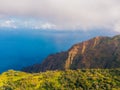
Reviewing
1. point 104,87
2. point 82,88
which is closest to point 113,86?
point 104,87

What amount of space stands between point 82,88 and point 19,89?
41625mm

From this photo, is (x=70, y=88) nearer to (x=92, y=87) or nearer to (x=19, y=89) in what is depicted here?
(x=92, y=87)

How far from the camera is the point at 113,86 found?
19850 centimetres

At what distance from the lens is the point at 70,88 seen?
19900 cm

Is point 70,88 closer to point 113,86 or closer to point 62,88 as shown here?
point 62,88

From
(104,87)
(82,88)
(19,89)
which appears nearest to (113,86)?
(104,87)

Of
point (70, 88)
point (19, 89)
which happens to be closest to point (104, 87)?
point (70, 88)

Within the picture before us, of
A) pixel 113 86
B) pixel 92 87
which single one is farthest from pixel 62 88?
pixel 113 86

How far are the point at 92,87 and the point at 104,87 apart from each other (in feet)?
25.5

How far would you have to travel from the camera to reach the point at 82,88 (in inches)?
7844

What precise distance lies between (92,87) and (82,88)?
682 centimetres

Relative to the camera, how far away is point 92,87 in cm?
19700

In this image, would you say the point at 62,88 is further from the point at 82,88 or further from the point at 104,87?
the point at 104,87

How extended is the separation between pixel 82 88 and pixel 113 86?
804 inches
